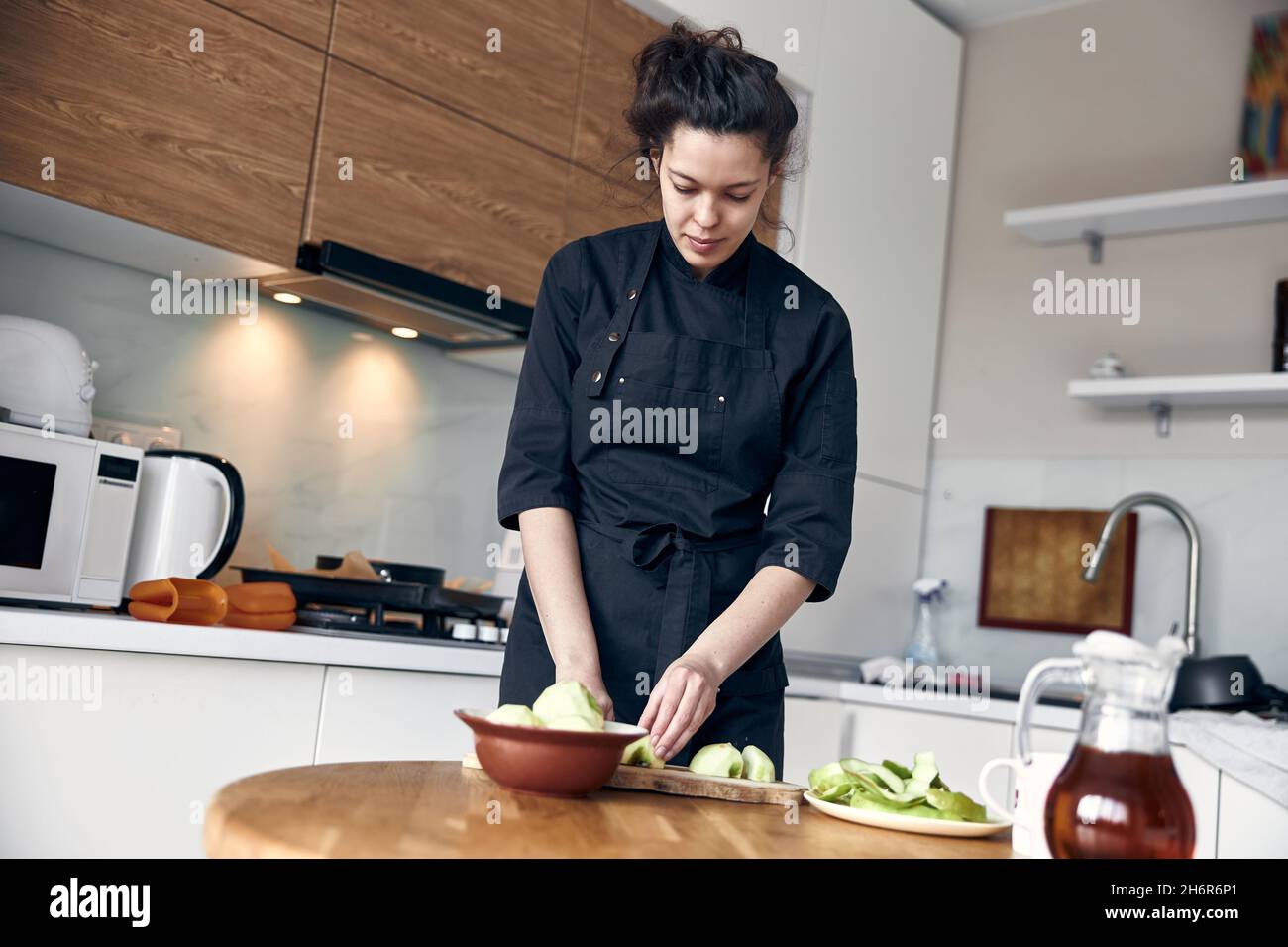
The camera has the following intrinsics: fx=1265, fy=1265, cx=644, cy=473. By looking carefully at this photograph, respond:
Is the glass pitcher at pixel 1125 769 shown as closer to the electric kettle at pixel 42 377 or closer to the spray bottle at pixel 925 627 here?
the electric kettle at pixel 42 377

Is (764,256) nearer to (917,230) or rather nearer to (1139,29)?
(917,230)

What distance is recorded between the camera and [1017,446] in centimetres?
324

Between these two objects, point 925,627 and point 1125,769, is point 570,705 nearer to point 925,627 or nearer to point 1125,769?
point 1125,769

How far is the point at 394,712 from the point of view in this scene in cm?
189

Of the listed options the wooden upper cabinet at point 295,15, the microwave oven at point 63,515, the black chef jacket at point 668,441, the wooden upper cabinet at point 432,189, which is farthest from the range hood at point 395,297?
the black chef jacket at point 668,441

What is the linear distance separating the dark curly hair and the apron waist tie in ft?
1.37

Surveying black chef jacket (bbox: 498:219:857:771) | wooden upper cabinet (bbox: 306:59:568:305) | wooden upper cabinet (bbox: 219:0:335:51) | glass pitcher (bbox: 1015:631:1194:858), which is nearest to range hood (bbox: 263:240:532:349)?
wooden upper cabinet (bbox: 306:59:568:305)

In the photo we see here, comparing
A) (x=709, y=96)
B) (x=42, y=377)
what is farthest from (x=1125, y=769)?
(x=42, y=377)

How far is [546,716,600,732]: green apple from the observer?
889 millimetres

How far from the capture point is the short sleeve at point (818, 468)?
131cm

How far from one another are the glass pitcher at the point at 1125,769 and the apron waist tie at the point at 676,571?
69cm

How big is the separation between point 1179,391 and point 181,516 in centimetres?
209

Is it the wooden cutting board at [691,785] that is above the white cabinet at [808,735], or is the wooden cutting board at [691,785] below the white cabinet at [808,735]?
above
